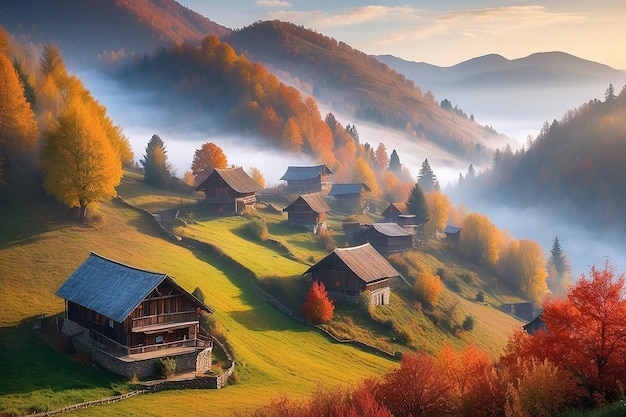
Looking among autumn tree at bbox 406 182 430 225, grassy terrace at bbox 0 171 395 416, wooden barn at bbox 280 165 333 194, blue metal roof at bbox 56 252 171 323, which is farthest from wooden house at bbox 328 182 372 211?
blue metal roof at bbox 56 252 171 323

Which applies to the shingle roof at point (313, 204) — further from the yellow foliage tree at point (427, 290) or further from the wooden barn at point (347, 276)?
the wooden barn at point (347, 276)

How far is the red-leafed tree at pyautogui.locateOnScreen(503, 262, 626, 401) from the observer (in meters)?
36.2

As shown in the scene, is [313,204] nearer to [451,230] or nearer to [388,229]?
[388,229]

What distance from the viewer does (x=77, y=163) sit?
70375 mm

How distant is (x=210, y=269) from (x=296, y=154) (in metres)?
121

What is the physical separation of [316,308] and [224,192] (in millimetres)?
39252

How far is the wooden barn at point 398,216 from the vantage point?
121688 millimetres

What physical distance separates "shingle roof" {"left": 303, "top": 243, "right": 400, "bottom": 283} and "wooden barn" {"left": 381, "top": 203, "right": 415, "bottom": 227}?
136 ft

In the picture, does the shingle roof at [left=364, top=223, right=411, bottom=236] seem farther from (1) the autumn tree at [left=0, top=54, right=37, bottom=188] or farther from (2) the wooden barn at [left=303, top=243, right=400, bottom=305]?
(1) the autumn tree at [left=0, top=54, right=37, bottom=188]

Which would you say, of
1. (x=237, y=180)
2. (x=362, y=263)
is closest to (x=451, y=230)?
(x=237, y=180)

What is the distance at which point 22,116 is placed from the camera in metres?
77.3

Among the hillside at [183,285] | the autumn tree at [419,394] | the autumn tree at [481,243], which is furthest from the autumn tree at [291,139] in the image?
the autumn tree at [419,394]

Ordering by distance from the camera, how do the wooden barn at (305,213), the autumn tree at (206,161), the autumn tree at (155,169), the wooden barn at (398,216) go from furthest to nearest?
the wooden barn at (398,216)
the autumn tree at (206,161)
the autumn tree at (155,169)
the wooden barn at (305,213)

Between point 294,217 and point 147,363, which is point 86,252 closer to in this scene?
point 147,363
